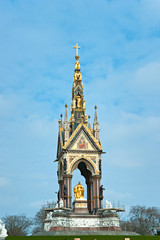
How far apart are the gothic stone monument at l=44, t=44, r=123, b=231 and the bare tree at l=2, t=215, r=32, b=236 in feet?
87.2

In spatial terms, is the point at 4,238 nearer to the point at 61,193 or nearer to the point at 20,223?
the point at 61,193

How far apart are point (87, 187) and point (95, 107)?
10187 millimetres

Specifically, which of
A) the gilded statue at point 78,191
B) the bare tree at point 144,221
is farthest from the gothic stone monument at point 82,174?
the bare tree at point 144,221

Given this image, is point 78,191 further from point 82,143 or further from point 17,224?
point 17,224

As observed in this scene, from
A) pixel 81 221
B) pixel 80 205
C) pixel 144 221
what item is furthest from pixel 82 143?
pixel 144 221

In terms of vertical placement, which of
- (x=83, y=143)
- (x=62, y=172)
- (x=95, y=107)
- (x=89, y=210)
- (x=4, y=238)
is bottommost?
(x=4, y=238)

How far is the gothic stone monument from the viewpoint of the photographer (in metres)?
46.3

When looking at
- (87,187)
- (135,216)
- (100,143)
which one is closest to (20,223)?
(135,216)

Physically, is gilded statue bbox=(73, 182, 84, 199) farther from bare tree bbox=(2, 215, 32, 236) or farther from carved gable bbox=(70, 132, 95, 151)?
bare tree bbox=(2, 215, 32, 236)

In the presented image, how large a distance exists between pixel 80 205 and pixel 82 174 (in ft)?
22.1

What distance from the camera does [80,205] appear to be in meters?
48.5

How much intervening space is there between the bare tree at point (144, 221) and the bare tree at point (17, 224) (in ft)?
58.7

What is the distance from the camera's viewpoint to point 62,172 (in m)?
50.6

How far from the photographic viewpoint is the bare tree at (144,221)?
7488 cm
